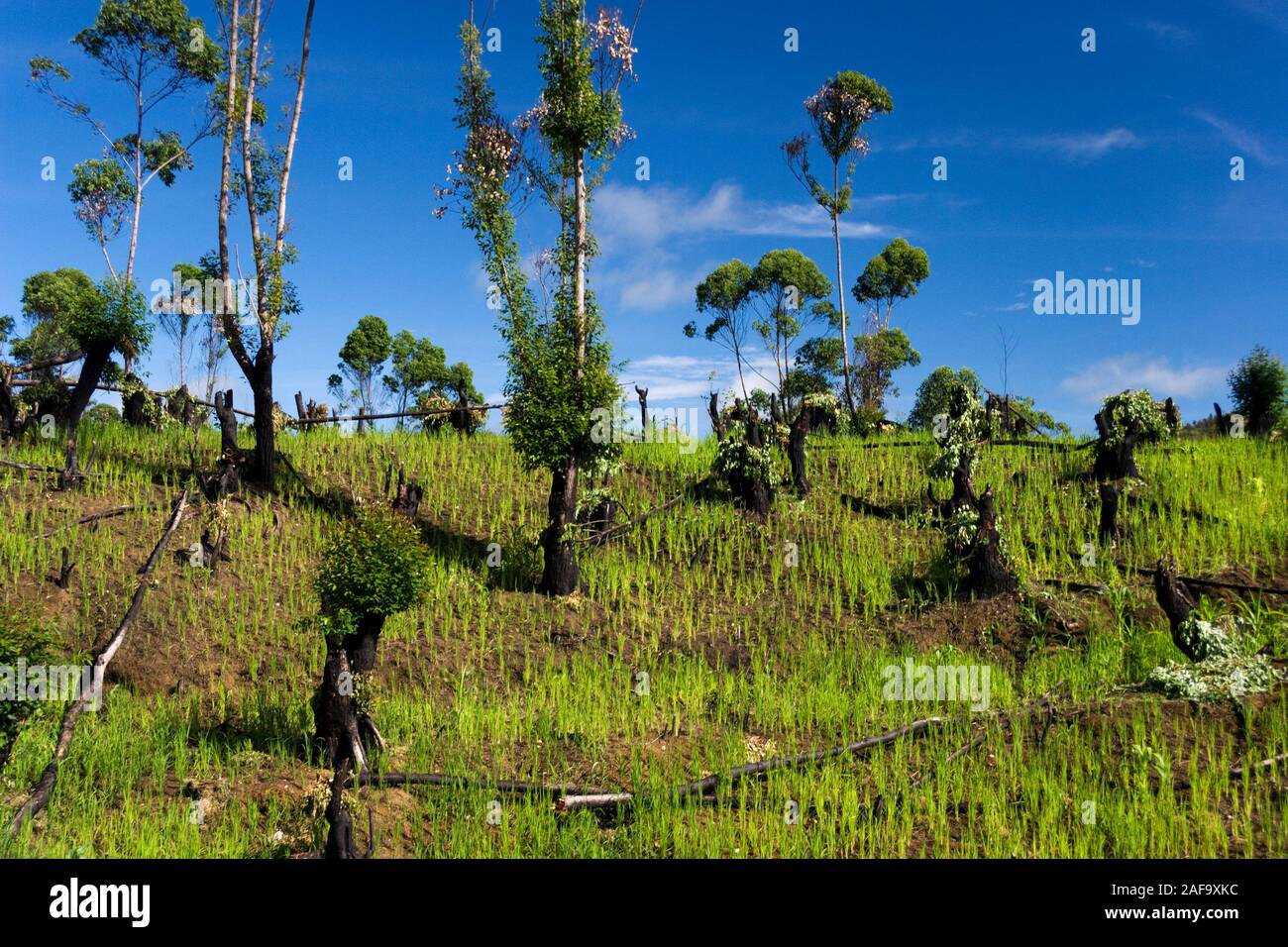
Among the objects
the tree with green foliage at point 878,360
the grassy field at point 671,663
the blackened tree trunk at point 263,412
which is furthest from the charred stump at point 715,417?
the tree with green foliage at point 878,360

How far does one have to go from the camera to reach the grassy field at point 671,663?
7.71 metres

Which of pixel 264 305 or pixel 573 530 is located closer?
pixel 573 530

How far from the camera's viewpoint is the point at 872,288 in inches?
2007

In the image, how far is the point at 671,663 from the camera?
1366 cm

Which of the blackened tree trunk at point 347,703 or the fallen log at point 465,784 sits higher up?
the blackened tree trunk at point 347,703

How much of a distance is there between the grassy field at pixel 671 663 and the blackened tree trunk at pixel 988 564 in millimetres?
Result: 363

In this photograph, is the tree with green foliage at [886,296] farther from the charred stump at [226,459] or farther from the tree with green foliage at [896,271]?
the charred stump at [226,459]

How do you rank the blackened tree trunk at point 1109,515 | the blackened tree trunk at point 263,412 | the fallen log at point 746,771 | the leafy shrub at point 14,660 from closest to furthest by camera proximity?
1. the leafy shrub at point 14,660
2. the fallen log at point 746,771
3. the blackened tree trunk at point 1109,515
4. the blackened tree trunk at point 263,412

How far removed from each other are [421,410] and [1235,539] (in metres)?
18.7

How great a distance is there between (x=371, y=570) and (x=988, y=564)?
10.9 meters
